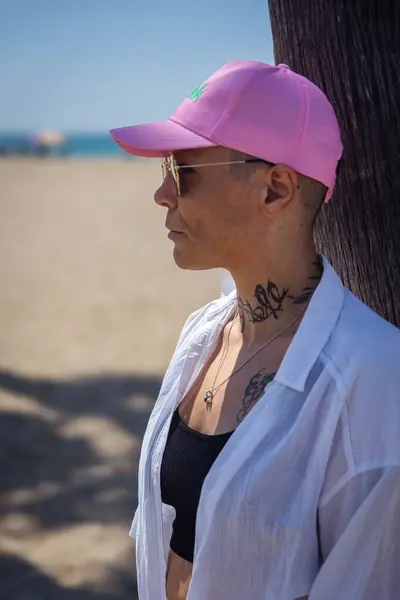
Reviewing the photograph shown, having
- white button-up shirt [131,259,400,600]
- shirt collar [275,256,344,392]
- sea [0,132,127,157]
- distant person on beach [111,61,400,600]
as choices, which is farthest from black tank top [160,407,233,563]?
sea [0,132,127,157]

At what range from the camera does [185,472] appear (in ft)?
6.34

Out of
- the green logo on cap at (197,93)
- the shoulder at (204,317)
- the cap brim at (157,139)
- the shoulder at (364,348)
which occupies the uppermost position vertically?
the green logo on cap at (197,93)

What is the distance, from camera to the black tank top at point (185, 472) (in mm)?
1897

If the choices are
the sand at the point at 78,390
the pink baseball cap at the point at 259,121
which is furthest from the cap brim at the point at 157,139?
the sand at the point at 78,390

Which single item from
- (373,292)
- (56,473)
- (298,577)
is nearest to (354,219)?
(373,292)

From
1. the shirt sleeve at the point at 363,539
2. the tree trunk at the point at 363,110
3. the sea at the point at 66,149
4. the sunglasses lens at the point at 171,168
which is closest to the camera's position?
the shirt sleeve at the point at 363,539

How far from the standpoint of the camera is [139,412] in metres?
6.17

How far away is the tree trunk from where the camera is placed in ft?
7.09

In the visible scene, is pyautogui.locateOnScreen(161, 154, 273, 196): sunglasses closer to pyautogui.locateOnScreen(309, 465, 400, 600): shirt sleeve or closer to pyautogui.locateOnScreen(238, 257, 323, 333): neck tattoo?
pyautogui.locateOnScreen(238, 257, 323, 333): neck tattoo

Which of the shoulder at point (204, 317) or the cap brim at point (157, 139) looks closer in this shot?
the cap brim at point (157, 139)

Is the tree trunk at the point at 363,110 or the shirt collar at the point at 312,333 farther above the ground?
the tree trunk at the point at 363,110

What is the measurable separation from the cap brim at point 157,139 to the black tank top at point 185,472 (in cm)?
72

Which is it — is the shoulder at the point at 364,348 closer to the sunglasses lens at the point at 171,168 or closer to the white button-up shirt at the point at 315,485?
the white button-up shirt at the point at 315,485

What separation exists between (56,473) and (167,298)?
17.7ft
